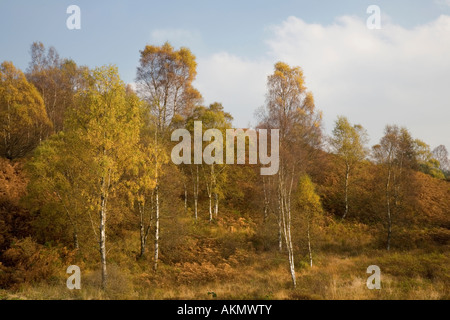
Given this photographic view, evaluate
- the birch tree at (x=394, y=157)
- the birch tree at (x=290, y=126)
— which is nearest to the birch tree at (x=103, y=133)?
the birch tree at (x=290, y=126)

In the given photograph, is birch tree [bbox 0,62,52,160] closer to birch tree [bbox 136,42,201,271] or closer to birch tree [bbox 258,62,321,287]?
birch tree [bbox 136,42,201,271]

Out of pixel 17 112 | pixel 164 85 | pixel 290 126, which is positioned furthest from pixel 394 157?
pixel 17 112

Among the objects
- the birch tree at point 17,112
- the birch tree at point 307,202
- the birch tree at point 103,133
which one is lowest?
the birch tree at point 307,202

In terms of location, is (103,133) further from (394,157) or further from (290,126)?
(394,157)

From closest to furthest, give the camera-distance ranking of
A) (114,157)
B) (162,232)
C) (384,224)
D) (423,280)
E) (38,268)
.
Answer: (114,157) < (38,268) < (423,280) < (162,232) < (384,224)

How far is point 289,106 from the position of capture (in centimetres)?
1812

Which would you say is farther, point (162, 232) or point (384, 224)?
point (384, 224)

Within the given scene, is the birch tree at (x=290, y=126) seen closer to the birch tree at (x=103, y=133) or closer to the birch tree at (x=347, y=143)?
the birch tree at (x=103, y=133)

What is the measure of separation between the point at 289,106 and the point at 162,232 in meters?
15.8

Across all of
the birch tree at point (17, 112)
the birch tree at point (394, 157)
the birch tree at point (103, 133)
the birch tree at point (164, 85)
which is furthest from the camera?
the birch tree at point (17, 112)

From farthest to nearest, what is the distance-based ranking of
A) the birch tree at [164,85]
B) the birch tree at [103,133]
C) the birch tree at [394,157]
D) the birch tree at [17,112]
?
the birch tree at [17,112] → the birch tree at [394,157] → the birch tree at [164,85] → the birch tree at [103,133]
